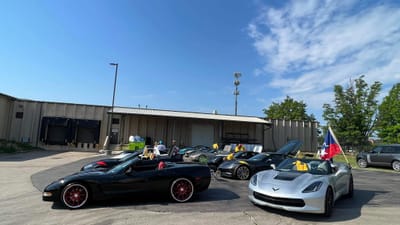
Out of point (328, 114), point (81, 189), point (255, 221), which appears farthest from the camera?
point (328, 114)

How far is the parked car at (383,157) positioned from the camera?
15.7 metres

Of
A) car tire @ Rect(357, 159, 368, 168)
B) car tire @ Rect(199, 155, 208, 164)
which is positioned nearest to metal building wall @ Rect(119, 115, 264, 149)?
car tire @ Rect(199, 155, 208, 164)

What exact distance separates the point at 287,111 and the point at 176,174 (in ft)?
167

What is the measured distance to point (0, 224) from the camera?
14.8ft

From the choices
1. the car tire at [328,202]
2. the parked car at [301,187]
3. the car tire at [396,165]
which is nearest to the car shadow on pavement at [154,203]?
the parked car at [301,187]

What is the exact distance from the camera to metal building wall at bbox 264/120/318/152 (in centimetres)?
3045

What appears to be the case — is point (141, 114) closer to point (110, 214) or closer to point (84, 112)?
point (84, 112)

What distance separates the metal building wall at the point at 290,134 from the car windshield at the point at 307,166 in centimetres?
2439

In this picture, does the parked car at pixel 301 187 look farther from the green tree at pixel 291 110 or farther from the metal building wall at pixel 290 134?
the green tree at pixel 291 110

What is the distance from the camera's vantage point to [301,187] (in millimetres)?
5066

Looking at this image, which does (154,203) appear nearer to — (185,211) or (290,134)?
(185,211)

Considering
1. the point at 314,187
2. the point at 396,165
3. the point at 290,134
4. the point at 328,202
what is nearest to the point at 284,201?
the point at 314,187

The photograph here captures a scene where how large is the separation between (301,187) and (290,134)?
27358 mm

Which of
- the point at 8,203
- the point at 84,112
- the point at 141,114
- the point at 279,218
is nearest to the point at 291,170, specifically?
the point at 279,218
